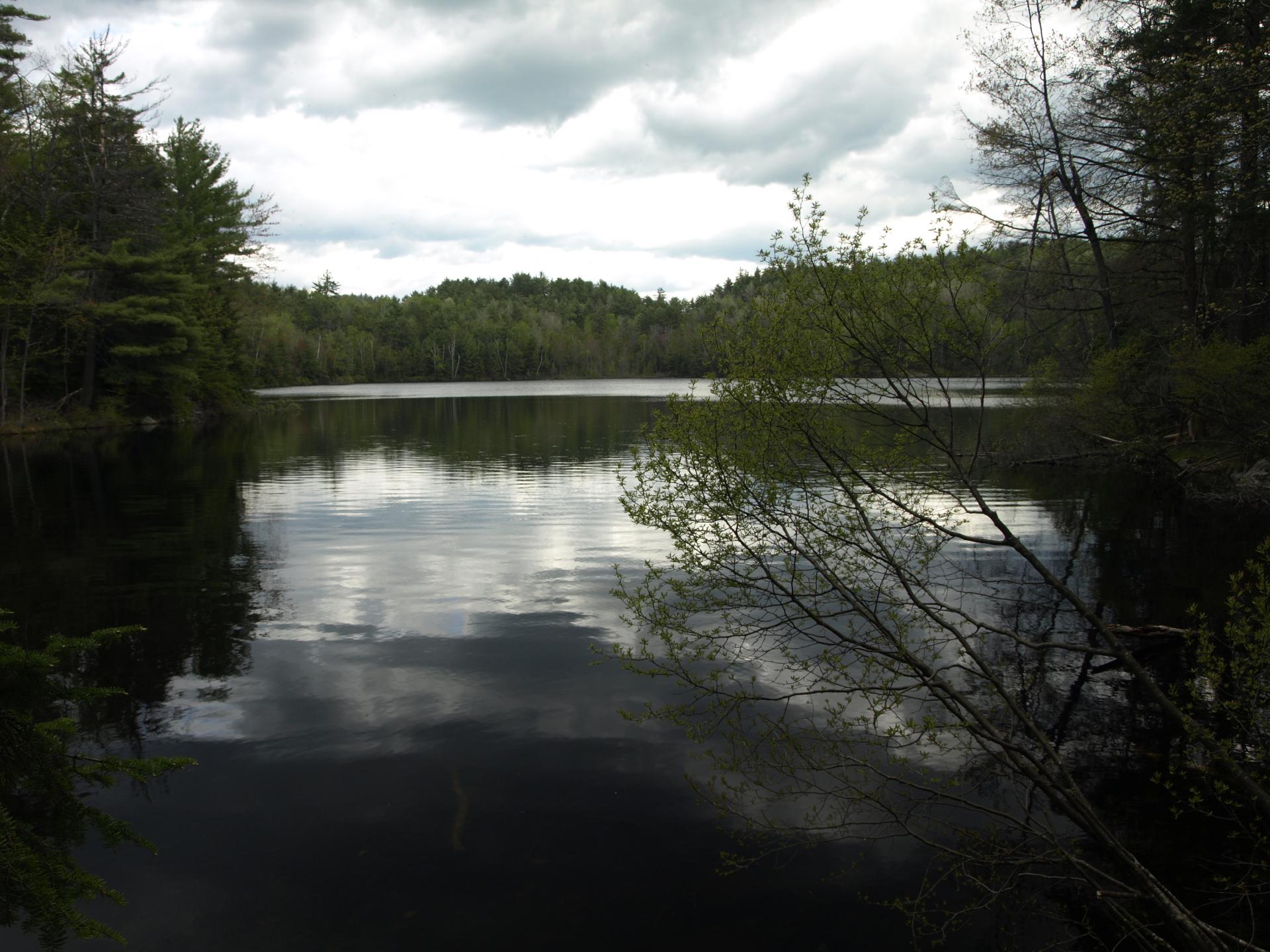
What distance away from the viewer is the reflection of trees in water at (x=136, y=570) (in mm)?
11367

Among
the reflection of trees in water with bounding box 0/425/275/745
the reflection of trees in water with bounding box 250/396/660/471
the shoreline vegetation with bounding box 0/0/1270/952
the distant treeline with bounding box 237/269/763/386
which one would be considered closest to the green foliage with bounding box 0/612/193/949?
the shoreline vegetation with bounding box 0/0/1270/952

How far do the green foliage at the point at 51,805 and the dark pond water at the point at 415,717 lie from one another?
9.82ft

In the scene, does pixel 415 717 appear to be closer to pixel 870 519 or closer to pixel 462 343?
pixel 870 519

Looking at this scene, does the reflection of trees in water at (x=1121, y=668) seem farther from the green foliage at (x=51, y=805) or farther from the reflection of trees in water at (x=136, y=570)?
the reflection of trees in water at (x=136, y=570)

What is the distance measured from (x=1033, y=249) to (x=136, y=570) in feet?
52.3

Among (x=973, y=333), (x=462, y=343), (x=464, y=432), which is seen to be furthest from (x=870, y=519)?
(x=462, y=343)

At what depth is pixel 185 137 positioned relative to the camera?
180 feet

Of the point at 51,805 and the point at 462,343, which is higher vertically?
the point at 462,343

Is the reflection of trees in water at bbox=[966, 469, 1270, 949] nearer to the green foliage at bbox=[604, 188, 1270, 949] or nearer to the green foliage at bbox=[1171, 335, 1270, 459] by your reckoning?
the green foliage at bbox=[604, 188, 1270, 949]

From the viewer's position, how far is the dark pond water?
6641mm

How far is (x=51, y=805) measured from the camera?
396 centimetres

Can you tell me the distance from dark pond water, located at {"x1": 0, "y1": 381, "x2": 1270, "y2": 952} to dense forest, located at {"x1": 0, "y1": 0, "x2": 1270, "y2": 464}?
4.15 m

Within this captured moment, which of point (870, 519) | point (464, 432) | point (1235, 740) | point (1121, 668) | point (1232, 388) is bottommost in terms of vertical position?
point (1121, 668)

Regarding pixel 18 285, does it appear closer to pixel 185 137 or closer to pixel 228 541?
pixel 185 137
